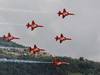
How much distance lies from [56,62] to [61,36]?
13639 mm

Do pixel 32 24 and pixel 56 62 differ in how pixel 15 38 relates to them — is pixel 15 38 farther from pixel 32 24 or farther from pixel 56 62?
pixel 56 62

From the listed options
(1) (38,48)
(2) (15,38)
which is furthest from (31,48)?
(2) (15,38)

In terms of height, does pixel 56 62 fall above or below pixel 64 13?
below

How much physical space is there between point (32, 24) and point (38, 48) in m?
7.76

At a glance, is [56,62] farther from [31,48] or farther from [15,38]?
[15,38]

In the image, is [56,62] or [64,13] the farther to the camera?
[56,62]

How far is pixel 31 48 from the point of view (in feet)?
637

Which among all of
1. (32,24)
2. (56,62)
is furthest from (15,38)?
(56,62)

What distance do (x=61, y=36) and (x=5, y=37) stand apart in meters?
17.2

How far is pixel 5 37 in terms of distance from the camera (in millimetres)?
188000

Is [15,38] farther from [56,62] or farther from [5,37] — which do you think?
[56,62]

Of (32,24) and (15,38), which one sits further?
(32,24)

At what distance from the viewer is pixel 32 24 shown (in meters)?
185

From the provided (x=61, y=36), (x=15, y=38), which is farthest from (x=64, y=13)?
(x=15, y=38)
